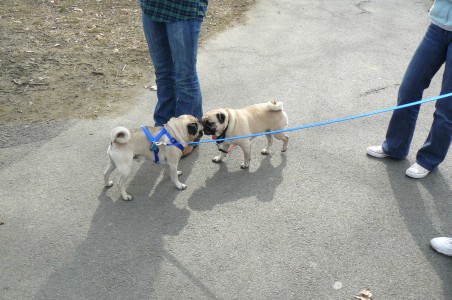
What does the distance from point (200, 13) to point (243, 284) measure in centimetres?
259

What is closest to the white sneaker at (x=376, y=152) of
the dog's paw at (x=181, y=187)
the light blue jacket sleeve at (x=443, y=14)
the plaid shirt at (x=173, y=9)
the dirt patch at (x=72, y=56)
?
the light blue jacket sleeve at (x=443, y=14)

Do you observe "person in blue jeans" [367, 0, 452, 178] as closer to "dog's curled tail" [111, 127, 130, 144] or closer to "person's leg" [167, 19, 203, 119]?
"person's leg" [167, 19, 203, 119]

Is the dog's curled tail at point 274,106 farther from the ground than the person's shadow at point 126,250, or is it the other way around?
the dog's curled tail at point 274,106

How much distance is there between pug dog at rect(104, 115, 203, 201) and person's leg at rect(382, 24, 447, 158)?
210 cm

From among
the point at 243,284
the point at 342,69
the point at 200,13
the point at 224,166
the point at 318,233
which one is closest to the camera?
the point at 243,284

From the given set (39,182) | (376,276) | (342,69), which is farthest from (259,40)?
(376,276)

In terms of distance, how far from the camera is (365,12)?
9789mm

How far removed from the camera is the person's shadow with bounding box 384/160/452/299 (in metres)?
3.44

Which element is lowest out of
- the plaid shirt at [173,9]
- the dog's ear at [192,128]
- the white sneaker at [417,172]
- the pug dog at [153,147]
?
the white sneaker at [417,172]

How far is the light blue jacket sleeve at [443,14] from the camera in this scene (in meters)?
3.63

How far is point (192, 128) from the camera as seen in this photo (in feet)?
13.1

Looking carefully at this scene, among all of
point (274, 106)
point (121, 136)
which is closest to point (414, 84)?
point (274, 106)

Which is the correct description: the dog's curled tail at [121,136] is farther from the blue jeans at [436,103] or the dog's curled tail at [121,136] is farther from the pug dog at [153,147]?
the blue jeans at [436,103]

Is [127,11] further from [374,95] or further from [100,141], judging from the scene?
[374,95]
